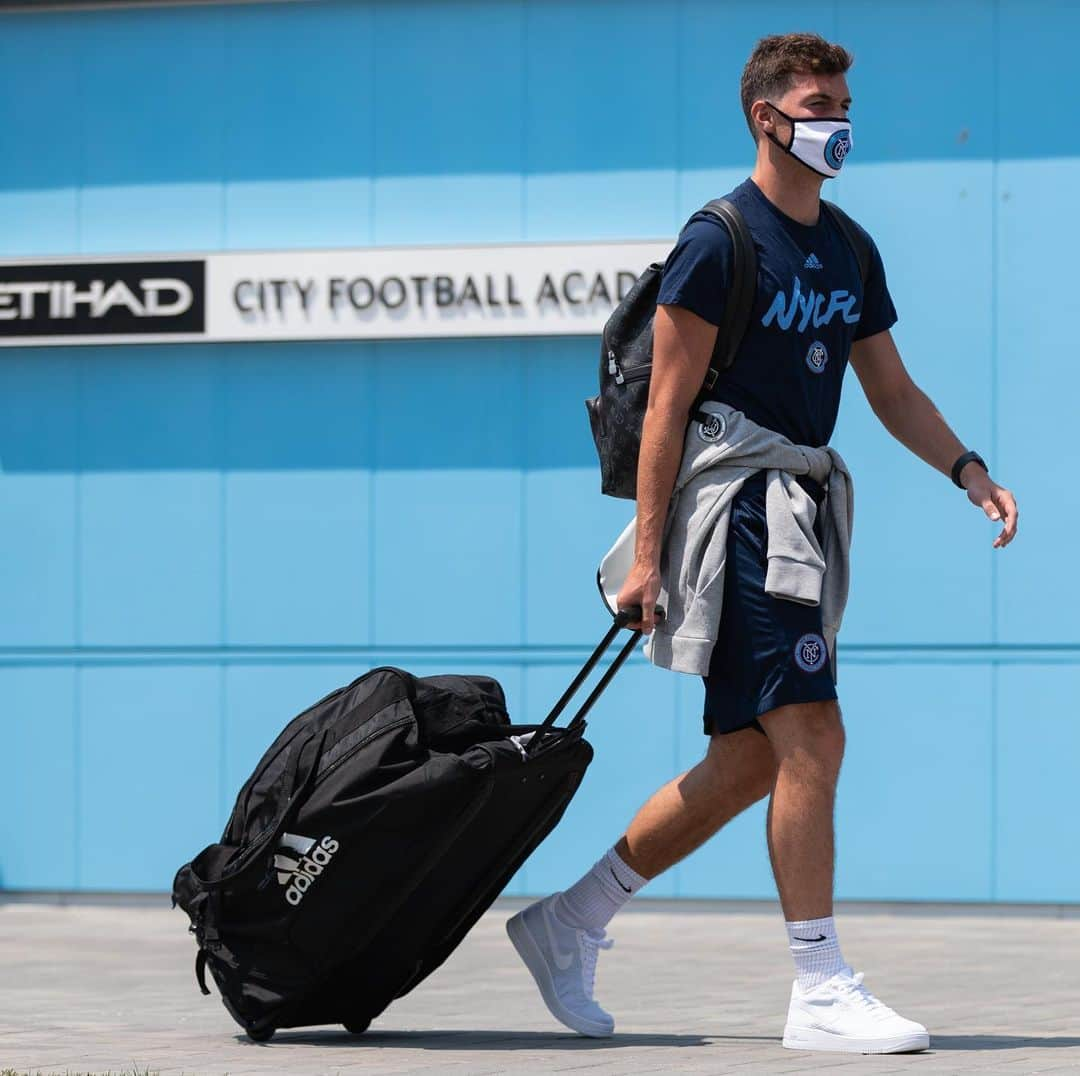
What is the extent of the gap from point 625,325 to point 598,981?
228 cm

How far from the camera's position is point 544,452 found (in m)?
8.81

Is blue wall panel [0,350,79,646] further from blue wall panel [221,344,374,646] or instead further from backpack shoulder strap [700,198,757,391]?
backpack shoulder strap [700,198,757,391]

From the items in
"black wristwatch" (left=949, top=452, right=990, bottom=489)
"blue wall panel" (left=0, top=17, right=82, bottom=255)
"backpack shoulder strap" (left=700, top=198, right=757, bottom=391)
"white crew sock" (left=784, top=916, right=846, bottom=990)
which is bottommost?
"white crew sock" (left=784, top=916, right=846, bottom=990)

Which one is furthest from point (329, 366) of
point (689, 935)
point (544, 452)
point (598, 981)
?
point (598, 981)

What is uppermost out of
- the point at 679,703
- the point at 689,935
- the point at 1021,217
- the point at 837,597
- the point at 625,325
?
the point at 1021,217

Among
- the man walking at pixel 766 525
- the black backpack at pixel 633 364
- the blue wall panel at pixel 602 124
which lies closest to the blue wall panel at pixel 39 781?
the blue wall panel at pixel 602 124

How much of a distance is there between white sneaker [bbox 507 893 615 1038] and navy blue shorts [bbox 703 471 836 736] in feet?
1.97

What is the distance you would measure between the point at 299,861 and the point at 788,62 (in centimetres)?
208

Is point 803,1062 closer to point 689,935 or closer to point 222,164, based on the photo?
point 689,935

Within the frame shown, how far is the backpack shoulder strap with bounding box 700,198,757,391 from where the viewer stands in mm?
4953

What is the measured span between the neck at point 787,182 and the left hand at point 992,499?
0.69m

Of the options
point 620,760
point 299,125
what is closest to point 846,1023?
point 620,760

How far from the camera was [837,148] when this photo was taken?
5.05 meters

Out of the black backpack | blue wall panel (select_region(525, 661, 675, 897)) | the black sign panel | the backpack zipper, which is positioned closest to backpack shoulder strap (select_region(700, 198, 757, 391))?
the black backpack
